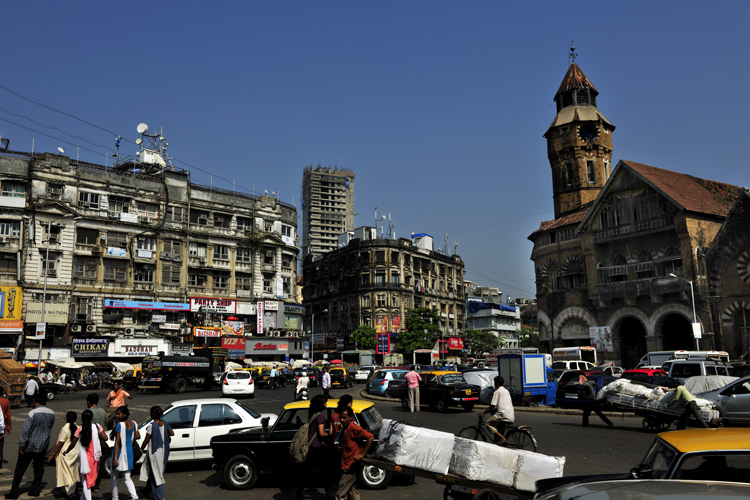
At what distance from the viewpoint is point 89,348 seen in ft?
161

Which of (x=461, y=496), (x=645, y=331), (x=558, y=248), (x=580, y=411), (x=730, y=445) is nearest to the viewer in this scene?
(x=730, y=445)

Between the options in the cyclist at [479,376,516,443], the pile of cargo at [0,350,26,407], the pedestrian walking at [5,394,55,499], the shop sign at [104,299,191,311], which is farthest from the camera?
the shop sign at [104,299,191,311]

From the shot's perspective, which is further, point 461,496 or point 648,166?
point 648,166

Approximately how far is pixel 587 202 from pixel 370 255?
34961 millimetres

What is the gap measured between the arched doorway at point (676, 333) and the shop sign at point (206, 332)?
→ 1550 inches

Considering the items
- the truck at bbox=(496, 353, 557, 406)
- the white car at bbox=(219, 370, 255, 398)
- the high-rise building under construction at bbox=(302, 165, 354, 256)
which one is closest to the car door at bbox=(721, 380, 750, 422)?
the truck at bbox=(496, 353, 557, 406)

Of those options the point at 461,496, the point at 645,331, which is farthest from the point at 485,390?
the point at 645,331

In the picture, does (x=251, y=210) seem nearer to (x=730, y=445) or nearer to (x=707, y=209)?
(x=707, y=209)

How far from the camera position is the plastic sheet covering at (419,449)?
7.75m

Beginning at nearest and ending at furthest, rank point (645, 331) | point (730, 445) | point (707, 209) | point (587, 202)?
point (730, 445), point (707, 209), point (645, 331), point (587, 202)

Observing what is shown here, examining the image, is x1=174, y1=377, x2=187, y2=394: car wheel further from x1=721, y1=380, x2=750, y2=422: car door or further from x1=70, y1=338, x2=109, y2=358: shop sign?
x1=721, y1=380, x2=750, y2=422: car door

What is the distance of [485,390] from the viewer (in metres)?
25.7

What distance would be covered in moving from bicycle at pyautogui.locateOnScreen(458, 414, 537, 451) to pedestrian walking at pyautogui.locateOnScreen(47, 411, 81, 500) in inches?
270

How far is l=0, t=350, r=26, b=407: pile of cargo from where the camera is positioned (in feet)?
85.6
